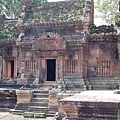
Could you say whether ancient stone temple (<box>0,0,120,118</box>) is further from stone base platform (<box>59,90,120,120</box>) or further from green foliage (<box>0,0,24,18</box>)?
green foliage (<box>0,0,24,18</box>)

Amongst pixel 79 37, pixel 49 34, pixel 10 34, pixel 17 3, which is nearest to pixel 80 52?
pixel 79 37

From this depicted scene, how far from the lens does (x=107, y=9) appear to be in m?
31.5

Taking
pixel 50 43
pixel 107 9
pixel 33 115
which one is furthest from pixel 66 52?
pixel 107 9

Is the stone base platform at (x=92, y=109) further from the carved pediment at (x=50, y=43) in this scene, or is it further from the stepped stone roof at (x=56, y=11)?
the stepped stone roof at (x=56, y=11)

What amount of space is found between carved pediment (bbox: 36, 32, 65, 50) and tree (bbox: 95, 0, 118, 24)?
1482 centimetres

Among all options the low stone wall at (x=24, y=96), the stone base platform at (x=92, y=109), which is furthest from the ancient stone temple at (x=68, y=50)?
the stone base platform at (x=92, y=109)

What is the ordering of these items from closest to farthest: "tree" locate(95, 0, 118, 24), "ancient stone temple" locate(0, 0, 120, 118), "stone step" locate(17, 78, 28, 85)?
"ancient stone temple" locate(0, 0, 120, 118) < "stone step" locate(17, 78, 28, 85) < "tree" locate(95, 0, 118, 24)

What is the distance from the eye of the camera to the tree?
101 ft

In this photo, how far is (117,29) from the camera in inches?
685

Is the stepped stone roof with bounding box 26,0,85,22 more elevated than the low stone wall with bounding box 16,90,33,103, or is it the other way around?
the stepped stone roof with bounding box 26,0,85,22

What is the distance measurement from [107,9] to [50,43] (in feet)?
52.0

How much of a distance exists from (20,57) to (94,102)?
1474 centimetres

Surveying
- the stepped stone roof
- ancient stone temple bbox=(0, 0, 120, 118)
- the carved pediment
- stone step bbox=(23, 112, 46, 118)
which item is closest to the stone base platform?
stone step bbox=(23, 112, 46, 118)

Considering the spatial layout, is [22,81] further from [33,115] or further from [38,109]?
[33,115]
